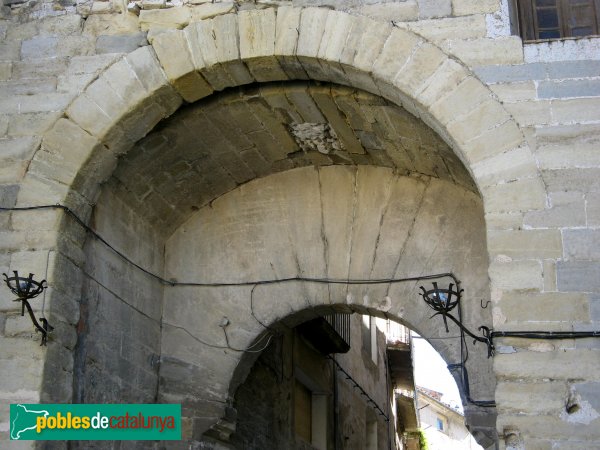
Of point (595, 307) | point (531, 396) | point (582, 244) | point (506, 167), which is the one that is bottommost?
point (531, 396)

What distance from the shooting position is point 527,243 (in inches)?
183

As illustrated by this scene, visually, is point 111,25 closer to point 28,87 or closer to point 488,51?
point 28,87

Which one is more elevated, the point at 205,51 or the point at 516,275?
the point at 205,51

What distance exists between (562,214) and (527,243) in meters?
0.25

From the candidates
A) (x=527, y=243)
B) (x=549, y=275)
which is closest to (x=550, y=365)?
(x=549, y=275)

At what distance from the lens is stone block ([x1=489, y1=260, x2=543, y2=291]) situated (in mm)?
4578

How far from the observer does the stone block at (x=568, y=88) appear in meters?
4.92

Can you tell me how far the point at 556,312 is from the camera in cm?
450

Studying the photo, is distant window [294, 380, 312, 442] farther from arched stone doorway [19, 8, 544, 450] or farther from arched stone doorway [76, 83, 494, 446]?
arched stone doorway [19, 8, 544, 450]

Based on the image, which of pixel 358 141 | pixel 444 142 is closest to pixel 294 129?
pixel 358 141

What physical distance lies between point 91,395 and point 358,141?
8.01ft

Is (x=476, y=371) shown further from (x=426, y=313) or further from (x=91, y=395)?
(x=91, y=395)

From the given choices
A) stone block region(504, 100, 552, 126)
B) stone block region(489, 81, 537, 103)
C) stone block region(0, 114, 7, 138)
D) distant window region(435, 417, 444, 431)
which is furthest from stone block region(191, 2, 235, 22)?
distant window region(435, 417, 444, 431)

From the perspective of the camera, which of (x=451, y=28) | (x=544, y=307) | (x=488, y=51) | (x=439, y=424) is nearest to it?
(x=544, y=307)
